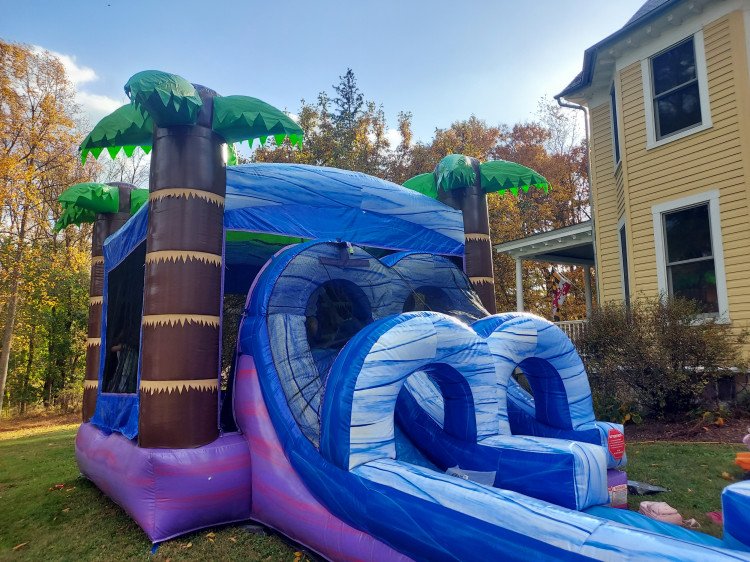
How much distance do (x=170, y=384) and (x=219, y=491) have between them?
811mm

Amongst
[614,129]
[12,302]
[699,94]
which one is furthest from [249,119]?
[12,302]

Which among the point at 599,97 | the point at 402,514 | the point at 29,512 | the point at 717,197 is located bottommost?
the point at 29,512

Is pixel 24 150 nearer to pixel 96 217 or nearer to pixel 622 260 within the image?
pixel 96 217

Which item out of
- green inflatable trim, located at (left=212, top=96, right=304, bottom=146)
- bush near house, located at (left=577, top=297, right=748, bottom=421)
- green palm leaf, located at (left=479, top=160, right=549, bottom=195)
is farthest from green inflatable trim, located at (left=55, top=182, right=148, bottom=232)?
bush near house, located at (left=577, top=297, right=748, bottom=421)

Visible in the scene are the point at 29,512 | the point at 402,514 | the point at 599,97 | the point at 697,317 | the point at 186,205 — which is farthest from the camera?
the point at 599,97

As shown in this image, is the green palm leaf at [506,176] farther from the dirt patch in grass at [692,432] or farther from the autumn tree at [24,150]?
the autumn tree at [24,150]

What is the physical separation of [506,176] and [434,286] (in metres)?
2.16

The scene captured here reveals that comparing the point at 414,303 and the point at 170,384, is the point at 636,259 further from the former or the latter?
the point at 170,384

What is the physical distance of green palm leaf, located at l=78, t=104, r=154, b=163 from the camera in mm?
4348

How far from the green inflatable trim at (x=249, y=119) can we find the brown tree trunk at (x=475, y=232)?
2.54m

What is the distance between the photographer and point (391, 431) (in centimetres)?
301

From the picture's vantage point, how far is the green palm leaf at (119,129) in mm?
4348

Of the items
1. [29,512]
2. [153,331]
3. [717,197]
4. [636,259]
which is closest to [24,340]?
[29,512]

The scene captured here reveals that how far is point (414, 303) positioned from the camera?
4746 mm
